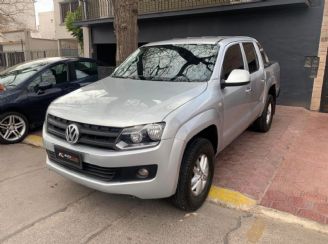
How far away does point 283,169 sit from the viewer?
15.3 feet

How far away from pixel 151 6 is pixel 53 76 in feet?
19.1

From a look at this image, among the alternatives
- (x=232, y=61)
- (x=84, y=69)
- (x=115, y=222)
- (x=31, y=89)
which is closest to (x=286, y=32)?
(x=232, y=61)

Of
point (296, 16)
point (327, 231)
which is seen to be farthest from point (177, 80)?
point (296, 16)

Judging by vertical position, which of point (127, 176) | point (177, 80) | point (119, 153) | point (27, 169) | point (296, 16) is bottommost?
point (27, 169)

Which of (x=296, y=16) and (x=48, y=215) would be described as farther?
(x=296, y=16)

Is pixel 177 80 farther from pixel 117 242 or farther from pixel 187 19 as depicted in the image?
pixel 187 19

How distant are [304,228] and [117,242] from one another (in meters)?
1.90

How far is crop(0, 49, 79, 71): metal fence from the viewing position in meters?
22.7

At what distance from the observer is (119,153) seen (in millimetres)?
3037

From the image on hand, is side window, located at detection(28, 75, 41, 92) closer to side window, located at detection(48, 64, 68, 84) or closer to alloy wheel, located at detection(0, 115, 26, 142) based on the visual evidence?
side window, located at detection(48, 64, 68, 84)

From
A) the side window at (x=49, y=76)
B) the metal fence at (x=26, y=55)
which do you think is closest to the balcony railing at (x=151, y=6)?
the side window at (x=49, y=76)

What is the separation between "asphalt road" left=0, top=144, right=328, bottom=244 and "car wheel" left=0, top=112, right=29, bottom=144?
2071 millimetres

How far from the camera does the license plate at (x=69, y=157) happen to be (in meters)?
3.28

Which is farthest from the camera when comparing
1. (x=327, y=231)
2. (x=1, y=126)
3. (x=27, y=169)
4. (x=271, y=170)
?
(x=1, y=126)
